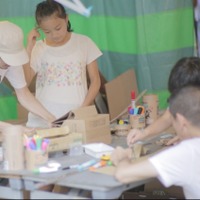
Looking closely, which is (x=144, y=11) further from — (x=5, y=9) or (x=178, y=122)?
(x=178, y=122)

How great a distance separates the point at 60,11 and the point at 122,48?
124 centimetres

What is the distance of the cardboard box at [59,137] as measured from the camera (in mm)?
2465

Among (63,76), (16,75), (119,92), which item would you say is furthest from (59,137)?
(119,92)

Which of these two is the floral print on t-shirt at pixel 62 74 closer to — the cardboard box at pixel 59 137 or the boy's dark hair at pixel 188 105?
the cardboard box at pixel 59 137

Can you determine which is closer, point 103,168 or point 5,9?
point 103,168

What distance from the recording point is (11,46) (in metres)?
2.70

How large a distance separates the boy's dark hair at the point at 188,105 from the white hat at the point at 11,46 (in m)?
0.95

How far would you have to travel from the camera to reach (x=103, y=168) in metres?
2.24

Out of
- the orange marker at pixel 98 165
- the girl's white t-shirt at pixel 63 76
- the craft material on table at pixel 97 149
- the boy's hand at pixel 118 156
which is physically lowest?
the craft material on table at pixel 97 149

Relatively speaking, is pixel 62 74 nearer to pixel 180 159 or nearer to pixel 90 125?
pixel 90 125

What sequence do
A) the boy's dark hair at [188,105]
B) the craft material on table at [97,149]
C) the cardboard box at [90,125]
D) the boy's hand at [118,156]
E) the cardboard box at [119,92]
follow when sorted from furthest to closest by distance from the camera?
the cardboard box at [119,92] < the cardboard box at [90,125] < the craft material on table at [97,149] < the boy's hand at [118,156] < the boy's dark hair at [188,105]

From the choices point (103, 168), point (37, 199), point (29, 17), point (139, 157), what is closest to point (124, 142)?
point (139, 157)

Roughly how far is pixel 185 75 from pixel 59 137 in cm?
69

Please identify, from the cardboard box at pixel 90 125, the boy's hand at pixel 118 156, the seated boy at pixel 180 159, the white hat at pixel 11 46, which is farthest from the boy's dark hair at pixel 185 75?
the white hat at pixel 11 46
